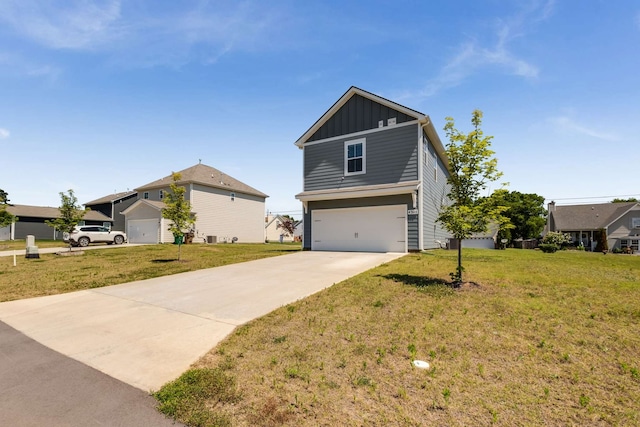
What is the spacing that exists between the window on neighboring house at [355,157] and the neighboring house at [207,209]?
17.1 metres

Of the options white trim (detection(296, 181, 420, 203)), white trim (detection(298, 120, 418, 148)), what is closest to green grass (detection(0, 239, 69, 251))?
white trim (detection(296, 181, 420, 203))

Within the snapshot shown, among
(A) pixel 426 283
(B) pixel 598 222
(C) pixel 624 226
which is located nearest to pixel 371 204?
(A) pixel 426 283

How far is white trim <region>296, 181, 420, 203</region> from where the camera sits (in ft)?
46.8

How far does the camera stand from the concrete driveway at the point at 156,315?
405 cm

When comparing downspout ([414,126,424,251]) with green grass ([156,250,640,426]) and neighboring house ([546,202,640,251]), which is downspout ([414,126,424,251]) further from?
neighboring house ([546,202,640,251])

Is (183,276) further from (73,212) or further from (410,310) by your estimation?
(73,212)

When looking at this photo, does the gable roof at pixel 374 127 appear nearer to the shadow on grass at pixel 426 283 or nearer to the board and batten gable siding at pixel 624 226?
the shadow on grass at pixel 426 283

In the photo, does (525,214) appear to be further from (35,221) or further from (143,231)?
(35,221)

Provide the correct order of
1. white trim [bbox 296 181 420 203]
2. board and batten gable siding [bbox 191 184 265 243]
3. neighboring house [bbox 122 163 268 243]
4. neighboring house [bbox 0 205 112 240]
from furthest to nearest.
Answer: neighboring house [bbox 0 205 112 240], board and batten gable siding [bbox 191 184 265 243], neighboring house [bbox 122 163 268 243], white trim [bbox 296 181 420 203]

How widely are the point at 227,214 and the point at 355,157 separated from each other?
796 inches

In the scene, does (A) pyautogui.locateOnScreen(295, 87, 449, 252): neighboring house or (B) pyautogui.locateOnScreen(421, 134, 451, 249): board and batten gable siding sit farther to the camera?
(B) pyautogui.locateOnScreen(421, 134, 451, 249): board and batten gable siding

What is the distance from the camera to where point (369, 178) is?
1586cm

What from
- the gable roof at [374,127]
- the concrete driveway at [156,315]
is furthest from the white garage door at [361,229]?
the concrete driveway at [156,315]

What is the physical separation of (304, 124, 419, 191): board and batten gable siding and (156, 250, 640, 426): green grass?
9338 millimetres
